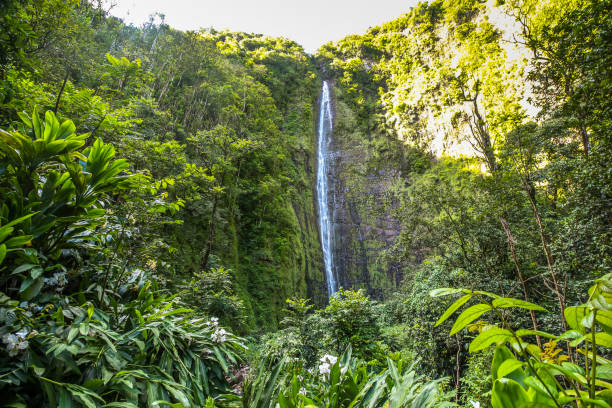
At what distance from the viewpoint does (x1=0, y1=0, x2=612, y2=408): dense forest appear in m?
1.59

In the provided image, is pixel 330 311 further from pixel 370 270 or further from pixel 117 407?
pixel 370 270

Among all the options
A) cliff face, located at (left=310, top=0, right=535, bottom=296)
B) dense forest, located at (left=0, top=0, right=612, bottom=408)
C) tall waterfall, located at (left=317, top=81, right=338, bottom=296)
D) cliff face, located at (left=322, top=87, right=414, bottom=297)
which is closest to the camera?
dense forest, located at (left=0, top=0, right=612, bottom=408)

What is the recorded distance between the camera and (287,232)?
12625 mm

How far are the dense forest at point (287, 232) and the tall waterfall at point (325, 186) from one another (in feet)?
1.56

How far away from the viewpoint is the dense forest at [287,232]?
1588 millimetres

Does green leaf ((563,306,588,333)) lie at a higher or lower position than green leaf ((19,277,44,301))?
higher

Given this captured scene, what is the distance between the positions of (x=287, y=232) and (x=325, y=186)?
292 inches

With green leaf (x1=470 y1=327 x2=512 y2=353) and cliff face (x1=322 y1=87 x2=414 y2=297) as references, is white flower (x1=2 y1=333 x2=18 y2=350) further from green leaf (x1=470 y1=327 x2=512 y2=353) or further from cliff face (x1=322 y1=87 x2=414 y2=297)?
cliff face (x1=322 y1=87 x2=414 y2=297)

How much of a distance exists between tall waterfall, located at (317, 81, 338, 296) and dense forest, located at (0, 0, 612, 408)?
47 cm

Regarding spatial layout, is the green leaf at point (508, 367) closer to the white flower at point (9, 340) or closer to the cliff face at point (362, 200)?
the white flower at point (9, 340)

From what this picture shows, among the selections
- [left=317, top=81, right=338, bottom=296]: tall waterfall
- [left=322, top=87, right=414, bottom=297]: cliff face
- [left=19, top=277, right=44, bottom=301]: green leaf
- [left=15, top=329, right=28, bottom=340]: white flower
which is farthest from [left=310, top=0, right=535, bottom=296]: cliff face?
[left=15, top=329, right=28, bottom=340]: white flower

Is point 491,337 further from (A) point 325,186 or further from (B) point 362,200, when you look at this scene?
(B) point 362,200

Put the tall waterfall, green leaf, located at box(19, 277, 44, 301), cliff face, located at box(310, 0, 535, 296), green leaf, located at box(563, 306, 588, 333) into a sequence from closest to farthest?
green leaf, located at box(563, 306, 588, 333) → green leaf, located at box(19, 277, 44, 301) → cliff face, located at box(310, 0, 535, 296) → the tall waterfall

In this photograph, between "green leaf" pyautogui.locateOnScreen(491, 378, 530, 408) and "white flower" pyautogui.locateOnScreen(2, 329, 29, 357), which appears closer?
"green leaf" pyautogui.locateOnScreen(491, 378, 530, 408)
